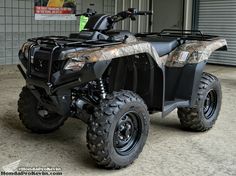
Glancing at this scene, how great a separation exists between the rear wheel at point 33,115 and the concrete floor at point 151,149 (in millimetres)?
99

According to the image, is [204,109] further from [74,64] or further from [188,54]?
[74,64]

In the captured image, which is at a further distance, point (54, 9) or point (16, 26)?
point (54, 9)

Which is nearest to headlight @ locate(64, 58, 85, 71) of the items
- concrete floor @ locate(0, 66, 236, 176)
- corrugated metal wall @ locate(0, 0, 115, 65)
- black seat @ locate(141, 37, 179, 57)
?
concrete floor @ locate(0, 66, 236, 176)

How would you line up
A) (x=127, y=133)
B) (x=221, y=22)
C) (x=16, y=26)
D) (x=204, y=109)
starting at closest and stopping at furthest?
(x=127, y=133) < (x=204, y=109) < (x=16, y=26) < (x=221, y=22)

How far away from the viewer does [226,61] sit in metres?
10.2

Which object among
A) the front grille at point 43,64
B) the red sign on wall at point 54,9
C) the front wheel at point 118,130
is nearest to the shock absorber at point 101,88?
the front wheel at point 118,130

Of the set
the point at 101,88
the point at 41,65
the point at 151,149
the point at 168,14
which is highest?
the point at 168,14

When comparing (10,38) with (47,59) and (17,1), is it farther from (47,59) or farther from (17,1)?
(47,59)

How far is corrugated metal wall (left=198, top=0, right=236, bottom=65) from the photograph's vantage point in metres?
10.0

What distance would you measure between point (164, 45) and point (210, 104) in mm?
1038

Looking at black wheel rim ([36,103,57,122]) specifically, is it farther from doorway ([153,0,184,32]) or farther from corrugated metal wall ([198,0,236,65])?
doorway ([153,0,184,32])

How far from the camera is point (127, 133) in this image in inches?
123

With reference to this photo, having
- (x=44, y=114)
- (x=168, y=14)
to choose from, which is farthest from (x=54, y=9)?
(x=44, y=114)

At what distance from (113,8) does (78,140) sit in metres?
7.43
